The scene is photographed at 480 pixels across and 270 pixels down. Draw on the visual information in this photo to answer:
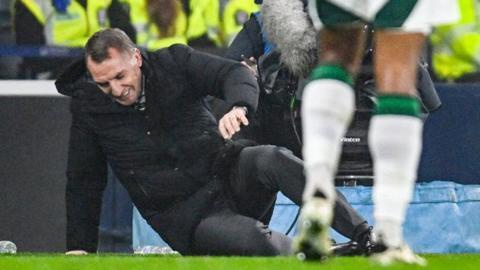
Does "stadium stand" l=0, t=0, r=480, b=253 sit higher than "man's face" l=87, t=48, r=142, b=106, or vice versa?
"man's face" l=87, t=48, r=142, b=106

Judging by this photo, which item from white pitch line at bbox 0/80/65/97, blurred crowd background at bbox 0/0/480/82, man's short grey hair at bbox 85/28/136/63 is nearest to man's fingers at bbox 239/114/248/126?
man's short grey hair at bbox 85/28/136/63

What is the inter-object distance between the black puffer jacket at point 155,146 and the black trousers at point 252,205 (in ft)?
0.23

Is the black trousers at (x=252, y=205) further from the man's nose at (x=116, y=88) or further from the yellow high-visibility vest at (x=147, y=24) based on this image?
the yellow high-visibility vest at (x=147, y=24)

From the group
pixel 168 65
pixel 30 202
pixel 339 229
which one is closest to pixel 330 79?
pixel 339 229

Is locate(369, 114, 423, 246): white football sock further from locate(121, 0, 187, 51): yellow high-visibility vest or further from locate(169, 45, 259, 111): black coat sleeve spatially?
locate(121, 0, 187, 51): yellow high-visibility vest

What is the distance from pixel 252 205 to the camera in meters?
5.12

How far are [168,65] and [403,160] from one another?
1824 mm

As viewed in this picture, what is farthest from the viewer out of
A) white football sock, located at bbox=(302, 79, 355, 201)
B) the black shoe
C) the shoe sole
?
the black shoe

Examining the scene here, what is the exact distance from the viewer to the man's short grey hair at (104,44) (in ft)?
16.3

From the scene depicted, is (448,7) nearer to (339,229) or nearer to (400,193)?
(400,193)

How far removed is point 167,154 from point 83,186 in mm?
337

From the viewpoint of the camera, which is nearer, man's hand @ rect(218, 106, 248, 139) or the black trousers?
man's hand @ rect(218, 106, 248, 139)

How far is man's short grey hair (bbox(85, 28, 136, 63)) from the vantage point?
4.97 metres

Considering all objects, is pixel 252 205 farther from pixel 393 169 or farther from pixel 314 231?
pixel 314 231
